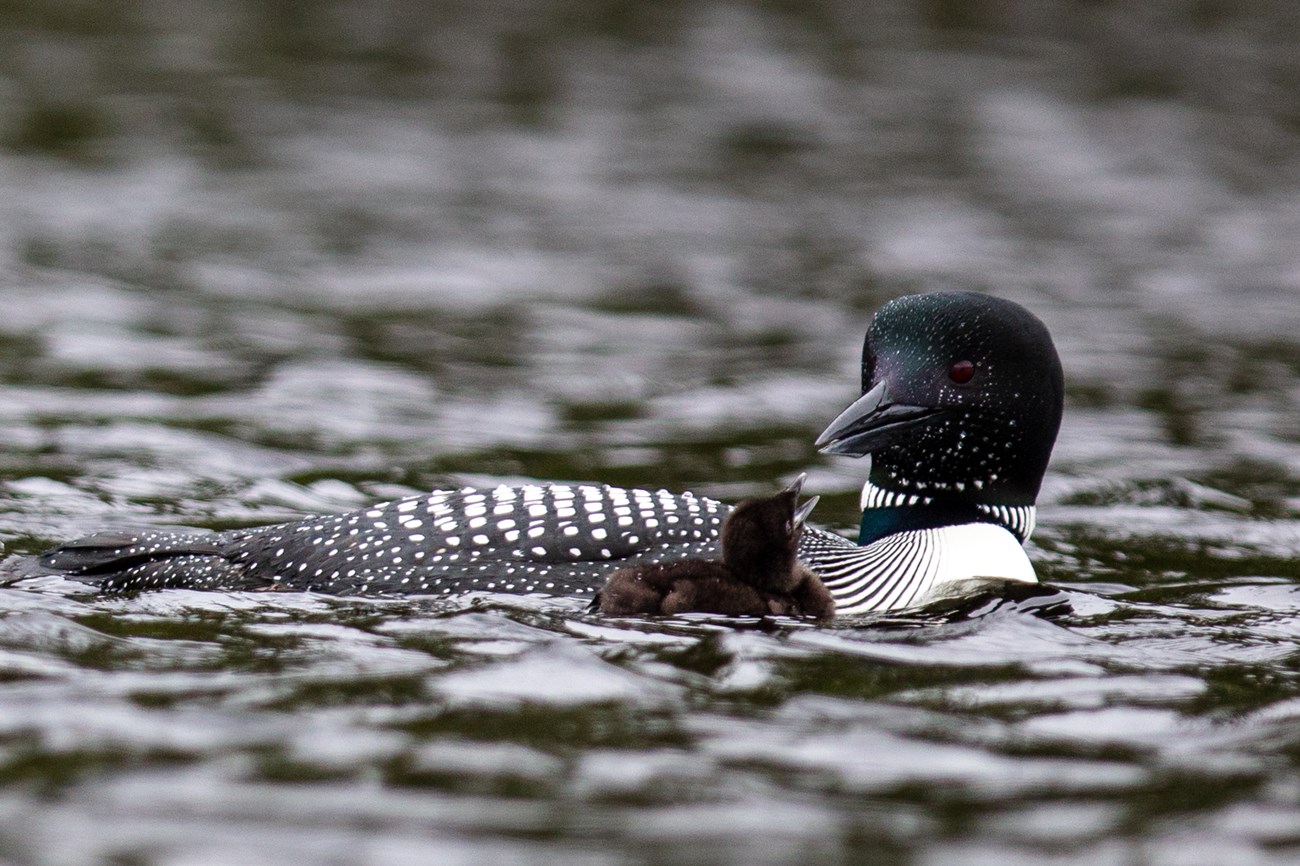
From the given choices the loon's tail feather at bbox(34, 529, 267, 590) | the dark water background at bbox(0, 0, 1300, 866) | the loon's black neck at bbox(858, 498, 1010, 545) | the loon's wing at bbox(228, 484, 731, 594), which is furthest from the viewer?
the loon's black neck at bbox(858, 498, 1010, 545)

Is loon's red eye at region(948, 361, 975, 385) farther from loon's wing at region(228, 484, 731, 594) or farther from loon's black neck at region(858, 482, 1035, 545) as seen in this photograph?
loon's wing at region(228, 484, 731, 594)

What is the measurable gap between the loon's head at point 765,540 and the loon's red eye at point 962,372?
0.68m

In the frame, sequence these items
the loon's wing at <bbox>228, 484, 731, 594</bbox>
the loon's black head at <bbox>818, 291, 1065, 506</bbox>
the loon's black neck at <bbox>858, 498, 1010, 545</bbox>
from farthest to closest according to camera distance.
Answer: the loon's black neck at <bbox>858, 498, 1010, 545</bbox> → the loon's black head at <bbox>818, 291, 1065, 506</bbox> → the loon's wing at <bbox>228, 484, 731, 594</bbox>

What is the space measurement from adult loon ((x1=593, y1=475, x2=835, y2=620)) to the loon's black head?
467 mm

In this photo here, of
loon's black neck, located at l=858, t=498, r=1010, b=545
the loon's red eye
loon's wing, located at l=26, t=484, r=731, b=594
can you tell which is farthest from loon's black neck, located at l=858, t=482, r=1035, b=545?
loon's wing, located at l=26, t=484, r=731, b=594

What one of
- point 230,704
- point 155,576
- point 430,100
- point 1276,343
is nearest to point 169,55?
point 430,100

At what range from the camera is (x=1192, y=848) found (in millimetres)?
3742

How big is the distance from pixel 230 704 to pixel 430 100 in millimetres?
12588

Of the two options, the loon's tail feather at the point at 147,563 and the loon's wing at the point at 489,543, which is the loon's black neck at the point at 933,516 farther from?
the loon's tail feather at the point at 147,563

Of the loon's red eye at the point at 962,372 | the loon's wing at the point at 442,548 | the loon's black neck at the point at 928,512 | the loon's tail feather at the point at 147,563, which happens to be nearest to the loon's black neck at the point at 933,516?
the loon's black neck at the point at 928,512

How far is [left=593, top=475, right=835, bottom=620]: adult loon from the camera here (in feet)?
17.1

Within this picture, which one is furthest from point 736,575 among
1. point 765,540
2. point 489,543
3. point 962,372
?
point 962,372

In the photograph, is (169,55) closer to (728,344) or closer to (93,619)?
(728,344)

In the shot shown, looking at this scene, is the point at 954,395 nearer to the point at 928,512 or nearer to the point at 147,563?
the point at 928,512
